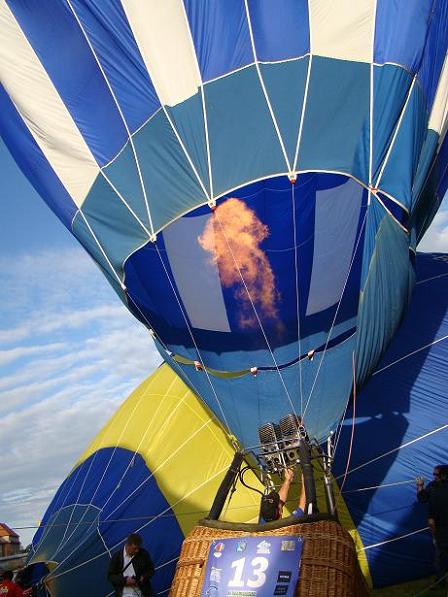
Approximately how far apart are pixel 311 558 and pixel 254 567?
217 mm

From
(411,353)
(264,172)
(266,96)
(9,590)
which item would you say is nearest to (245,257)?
(264,172)

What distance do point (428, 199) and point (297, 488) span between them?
240 centimetres

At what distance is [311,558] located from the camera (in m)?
2.48

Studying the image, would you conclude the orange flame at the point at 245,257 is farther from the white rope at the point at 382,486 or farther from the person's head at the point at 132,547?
the person's head at the point at 132,547

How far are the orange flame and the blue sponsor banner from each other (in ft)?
7.39

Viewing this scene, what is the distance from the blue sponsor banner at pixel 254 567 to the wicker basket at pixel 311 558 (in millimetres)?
28

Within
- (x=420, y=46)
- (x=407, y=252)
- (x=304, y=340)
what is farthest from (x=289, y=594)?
(x=420, y=46)

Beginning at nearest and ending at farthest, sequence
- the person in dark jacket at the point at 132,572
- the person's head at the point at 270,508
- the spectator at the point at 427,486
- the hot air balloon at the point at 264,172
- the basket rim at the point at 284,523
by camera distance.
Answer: the basket rim at the point at 284,523 → the person's head at the point at 270,508 → the person in dark jacket at the point at 132,572 → the spectator at the point at 427,486 → the hot air balloon at the point at 264,172

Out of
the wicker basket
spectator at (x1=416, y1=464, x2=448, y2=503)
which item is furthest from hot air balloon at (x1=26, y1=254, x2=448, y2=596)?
the wicker basket

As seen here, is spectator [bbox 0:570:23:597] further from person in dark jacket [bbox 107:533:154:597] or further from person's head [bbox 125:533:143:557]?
person's head [bbox 125:533:143:557]

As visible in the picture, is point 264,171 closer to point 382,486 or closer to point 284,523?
point 382,486

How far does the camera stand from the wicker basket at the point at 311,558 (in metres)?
2.45

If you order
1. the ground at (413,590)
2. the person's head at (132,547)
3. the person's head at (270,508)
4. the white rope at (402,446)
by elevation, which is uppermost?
the white rope at (402,446)

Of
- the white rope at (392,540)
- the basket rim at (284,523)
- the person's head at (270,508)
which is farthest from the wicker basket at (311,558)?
the white rope at (392,540)
